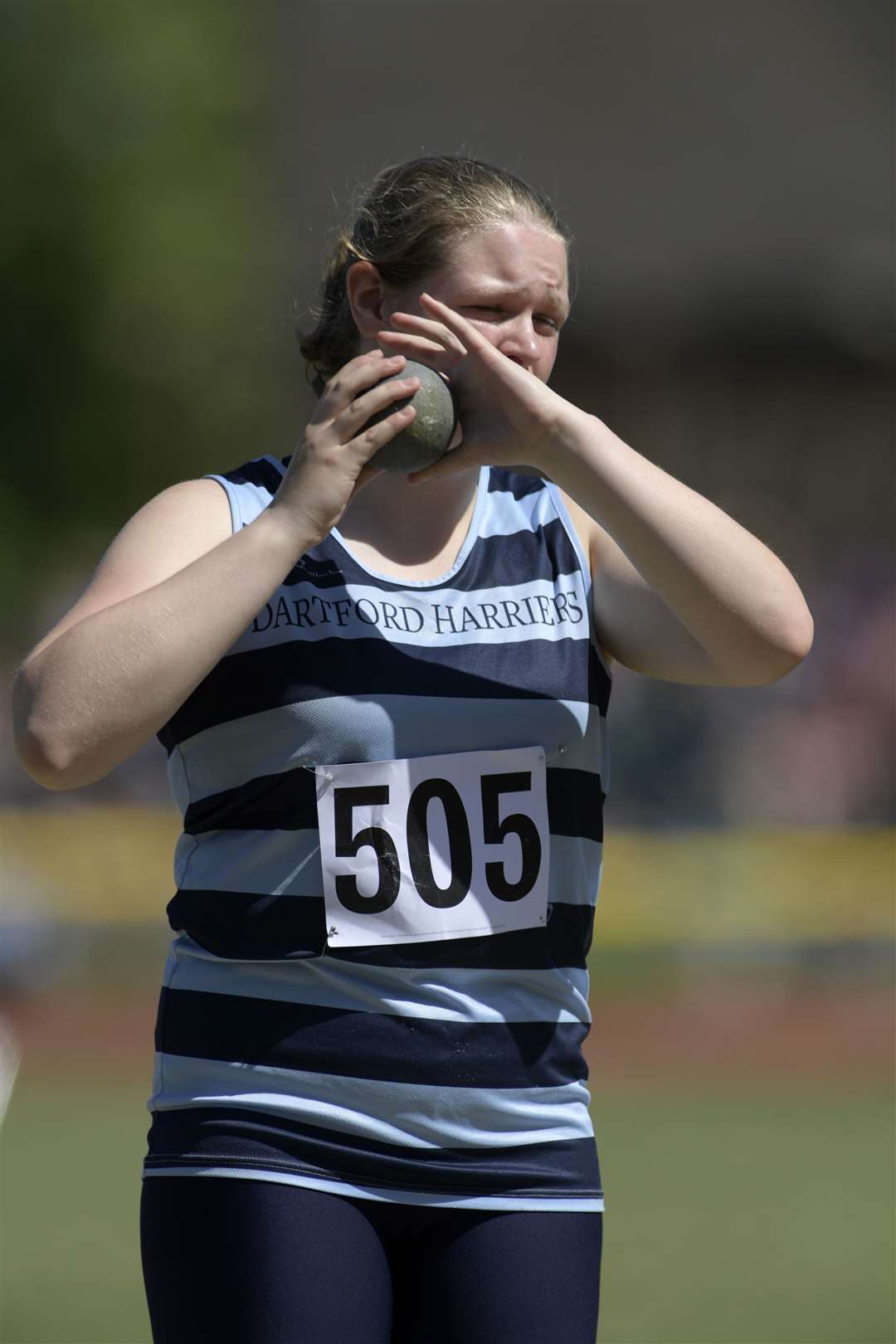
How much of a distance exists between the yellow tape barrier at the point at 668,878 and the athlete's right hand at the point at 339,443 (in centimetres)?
824

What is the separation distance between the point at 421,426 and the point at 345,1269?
940mm

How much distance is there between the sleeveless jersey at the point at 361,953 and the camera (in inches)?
73.0

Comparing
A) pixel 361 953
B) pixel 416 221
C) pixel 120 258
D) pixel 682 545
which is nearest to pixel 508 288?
pixel 416 221

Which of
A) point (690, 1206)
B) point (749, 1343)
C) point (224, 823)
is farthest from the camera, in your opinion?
point (690, 1206)

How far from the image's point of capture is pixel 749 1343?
14.4 ft

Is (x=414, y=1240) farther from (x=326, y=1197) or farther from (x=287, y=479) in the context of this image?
(x=287, y=479)

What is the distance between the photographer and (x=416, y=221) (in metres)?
2.12

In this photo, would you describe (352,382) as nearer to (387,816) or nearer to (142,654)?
(142,654)

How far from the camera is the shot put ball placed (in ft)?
6.21

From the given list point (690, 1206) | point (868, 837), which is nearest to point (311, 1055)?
point (690, 1206)

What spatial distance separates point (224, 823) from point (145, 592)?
11.4 inches

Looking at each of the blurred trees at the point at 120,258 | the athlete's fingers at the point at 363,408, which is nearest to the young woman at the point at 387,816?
the athlete's fingers at the point at 363,408

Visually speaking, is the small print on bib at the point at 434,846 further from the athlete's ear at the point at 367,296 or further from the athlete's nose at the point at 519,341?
the athlete's ear at the point at 367,296

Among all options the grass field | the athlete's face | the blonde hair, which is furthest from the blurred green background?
the athlete's face
